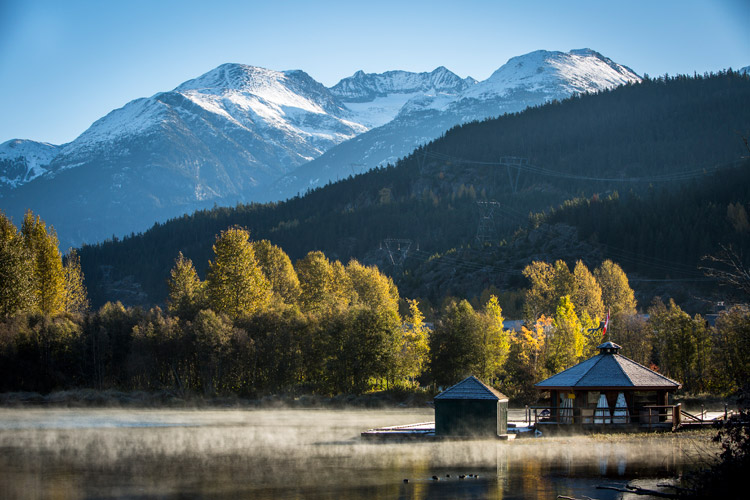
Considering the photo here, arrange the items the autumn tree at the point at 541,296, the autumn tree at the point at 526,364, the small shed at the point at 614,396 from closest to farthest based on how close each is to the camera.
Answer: the small shed at the point at 614,396
the autumn tree at the point at 526,364
the autumn tree at the point at 541,296

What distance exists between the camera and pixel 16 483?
49.8 m

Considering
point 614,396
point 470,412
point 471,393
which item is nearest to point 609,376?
point 614,396

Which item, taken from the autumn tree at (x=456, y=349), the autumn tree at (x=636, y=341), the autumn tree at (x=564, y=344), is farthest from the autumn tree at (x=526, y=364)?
the autumn tree at (x=636, y=341)

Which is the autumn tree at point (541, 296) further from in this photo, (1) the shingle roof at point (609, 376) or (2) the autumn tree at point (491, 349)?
(1) the shingle roof at point (609, 376)

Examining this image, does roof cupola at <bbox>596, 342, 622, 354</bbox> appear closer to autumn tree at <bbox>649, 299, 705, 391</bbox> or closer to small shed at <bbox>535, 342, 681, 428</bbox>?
small shed at <bbox>535, 342, 681, 428</bbox>

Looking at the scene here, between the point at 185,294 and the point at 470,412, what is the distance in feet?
252

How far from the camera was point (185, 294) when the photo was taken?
5285 inches

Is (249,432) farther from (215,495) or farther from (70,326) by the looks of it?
(70,326)

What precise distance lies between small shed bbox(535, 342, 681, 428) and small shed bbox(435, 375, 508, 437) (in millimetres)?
7612

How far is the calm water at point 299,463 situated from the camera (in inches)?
1857

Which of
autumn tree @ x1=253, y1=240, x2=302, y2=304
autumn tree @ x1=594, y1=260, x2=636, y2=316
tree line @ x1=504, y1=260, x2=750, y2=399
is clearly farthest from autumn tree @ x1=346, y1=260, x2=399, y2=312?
autumn tree @ x1=594, y1=260, x2=636, y2=316

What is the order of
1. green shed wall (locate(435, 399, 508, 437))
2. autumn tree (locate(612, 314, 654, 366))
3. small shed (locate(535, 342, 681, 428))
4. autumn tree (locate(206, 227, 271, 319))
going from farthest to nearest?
autumn tree (locate(206, 227, 271, 319))
autumn tree (locate(612, 314, 654, 366))
small shed (locate(535, 342, 681, 428))
green shed wall (locate(435, 399, 508, 437))

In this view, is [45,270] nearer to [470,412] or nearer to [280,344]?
[280,344]

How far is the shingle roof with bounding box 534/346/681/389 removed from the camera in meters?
71.8
